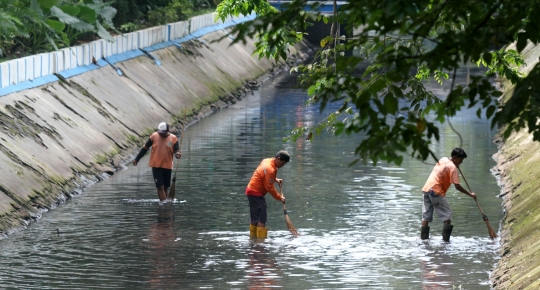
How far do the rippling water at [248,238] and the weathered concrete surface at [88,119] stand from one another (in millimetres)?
550

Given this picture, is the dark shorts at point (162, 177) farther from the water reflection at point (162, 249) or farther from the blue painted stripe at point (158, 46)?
the blue painted stripe at point (158, 46)

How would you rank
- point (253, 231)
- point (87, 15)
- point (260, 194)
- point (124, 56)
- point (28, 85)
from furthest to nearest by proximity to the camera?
point (124, 56) < point (87, 15) < point (28, 85) < point (253, 231) < point (260, 194)

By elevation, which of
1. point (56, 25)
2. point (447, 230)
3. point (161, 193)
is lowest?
point (161, 193)

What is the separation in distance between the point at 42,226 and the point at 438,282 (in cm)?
708

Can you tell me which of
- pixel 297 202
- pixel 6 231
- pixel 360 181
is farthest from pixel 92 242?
pixel 360 181

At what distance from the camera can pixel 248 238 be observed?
1847 centimetres

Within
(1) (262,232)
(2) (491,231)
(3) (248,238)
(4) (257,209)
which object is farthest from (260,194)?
(2) (491,231)

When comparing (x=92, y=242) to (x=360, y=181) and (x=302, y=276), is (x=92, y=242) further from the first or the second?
(x=360, y=181)

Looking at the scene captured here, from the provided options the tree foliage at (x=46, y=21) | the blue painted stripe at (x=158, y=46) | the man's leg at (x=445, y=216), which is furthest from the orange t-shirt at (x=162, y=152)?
the blue painted stripe at (x=158, y=46)

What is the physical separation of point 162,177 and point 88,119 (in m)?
6.84

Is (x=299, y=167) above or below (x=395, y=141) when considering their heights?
below

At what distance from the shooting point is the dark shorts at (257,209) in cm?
1831

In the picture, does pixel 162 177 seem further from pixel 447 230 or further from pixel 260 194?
pixel 447 230

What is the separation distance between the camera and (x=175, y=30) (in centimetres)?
4525
